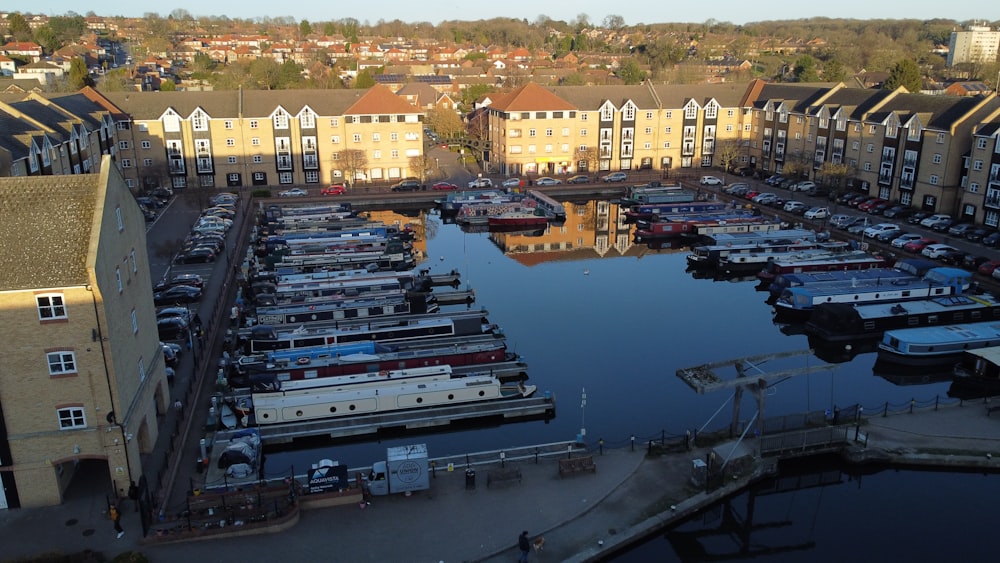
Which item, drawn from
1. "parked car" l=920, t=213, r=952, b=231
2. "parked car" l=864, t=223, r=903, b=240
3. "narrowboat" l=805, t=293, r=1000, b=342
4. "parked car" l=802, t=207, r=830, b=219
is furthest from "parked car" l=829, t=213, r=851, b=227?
"narrowboat" l=805, t=293, r=1000, b=342

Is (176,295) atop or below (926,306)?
atop

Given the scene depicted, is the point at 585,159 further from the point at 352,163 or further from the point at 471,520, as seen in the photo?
the point at 471,520

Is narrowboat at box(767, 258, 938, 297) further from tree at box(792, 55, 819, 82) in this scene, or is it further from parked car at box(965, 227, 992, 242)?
tree at box(792, 55, 819, 82)

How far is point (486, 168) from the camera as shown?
7875 centimetres

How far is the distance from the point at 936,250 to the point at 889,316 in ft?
38.5

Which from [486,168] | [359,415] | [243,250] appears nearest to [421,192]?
[486,168]

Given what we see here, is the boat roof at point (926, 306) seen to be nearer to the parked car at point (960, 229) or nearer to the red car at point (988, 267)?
the red car at point (988, 267)

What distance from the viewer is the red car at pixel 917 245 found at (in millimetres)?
45125

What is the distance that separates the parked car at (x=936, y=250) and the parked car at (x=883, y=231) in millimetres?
3707

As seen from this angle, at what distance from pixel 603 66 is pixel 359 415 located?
5870 inches

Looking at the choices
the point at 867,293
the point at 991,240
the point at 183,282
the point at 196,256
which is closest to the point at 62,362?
the point at 183,282

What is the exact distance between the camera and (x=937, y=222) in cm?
4981

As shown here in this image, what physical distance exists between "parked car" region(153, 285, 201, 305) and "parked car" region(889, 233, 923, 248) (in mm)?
41912

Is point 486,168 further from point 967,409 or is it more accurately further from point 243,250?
point 967,409
